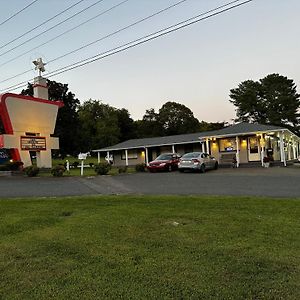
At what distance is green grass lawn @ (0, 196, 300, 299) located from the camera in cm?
395

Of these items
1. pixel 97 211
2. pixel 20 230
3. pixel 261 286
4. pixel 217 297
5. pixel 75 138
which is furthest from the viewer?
pixel 75 138

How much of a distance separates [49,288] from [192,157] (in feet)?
70.2

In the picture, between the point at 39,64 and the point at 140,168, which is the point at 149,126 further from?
the point at 140,168

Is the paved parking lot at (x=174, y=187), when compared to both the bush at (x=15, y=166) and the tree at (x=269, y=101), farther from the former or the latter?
the tree at (x=269, y=101)

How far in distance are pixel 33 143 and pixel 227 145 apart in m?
17.3

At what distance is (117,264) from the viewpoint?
477 cm

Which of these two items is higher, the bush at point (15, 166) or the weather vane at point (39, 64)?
the weather vane at point (39, 64)

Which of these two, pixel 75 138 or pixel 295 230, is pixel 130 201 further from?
pixel 75 138

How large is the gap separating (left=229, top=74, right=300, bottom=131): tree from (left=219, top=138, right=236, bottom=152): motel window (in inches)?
1715

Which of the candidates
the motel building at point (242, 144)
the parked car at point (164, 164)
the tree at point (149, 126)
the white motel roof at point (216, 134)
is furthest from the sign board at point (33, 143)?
the tree at point (149, 126)

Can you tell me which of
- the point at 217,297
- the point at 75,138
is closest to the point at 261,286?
the point at 217,297

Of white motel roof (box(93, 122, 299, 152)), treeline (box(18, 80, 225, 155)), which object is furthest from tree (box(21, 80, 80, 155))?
white motel roof (box(93, 122, 299, 152))

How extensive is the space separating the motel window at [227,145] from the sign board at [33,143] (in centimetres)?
1616

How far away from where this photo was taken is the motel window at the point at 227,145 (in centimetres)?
3213
